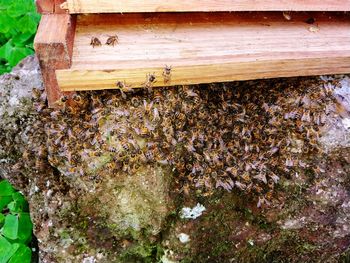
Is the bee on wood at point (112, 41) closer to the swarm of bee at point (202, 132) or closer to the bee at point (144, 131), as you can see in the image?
the swarm of bee at point (202, 132)

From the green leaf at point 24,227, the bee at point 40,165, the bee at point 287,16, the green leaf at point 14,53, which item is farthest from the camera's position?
the green leaf at point 14,53

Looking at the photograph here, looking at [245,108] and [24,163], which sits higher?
[245,108]

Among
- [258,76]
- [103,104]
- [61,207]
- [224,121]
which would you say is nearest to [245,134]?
[224,121]

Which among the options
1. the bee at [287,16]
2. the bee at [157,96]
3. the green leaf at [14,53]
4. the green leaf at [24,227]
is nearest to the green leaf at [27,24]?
the green leaf at [14,53]

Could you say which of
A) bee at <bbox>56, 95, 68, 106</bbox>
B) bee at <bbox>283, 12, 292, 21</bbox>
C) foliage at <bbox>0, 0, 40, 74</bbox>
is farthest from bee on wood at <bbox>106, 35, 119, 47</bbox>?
foliage at <bbox>0, 0, 40, 74</bbox>

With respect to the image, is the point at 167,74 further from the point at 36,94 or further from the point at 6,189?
the point at 6,189

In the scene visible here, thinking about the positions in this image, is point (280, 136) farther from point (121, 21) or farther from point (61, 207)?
point (61, 207)
